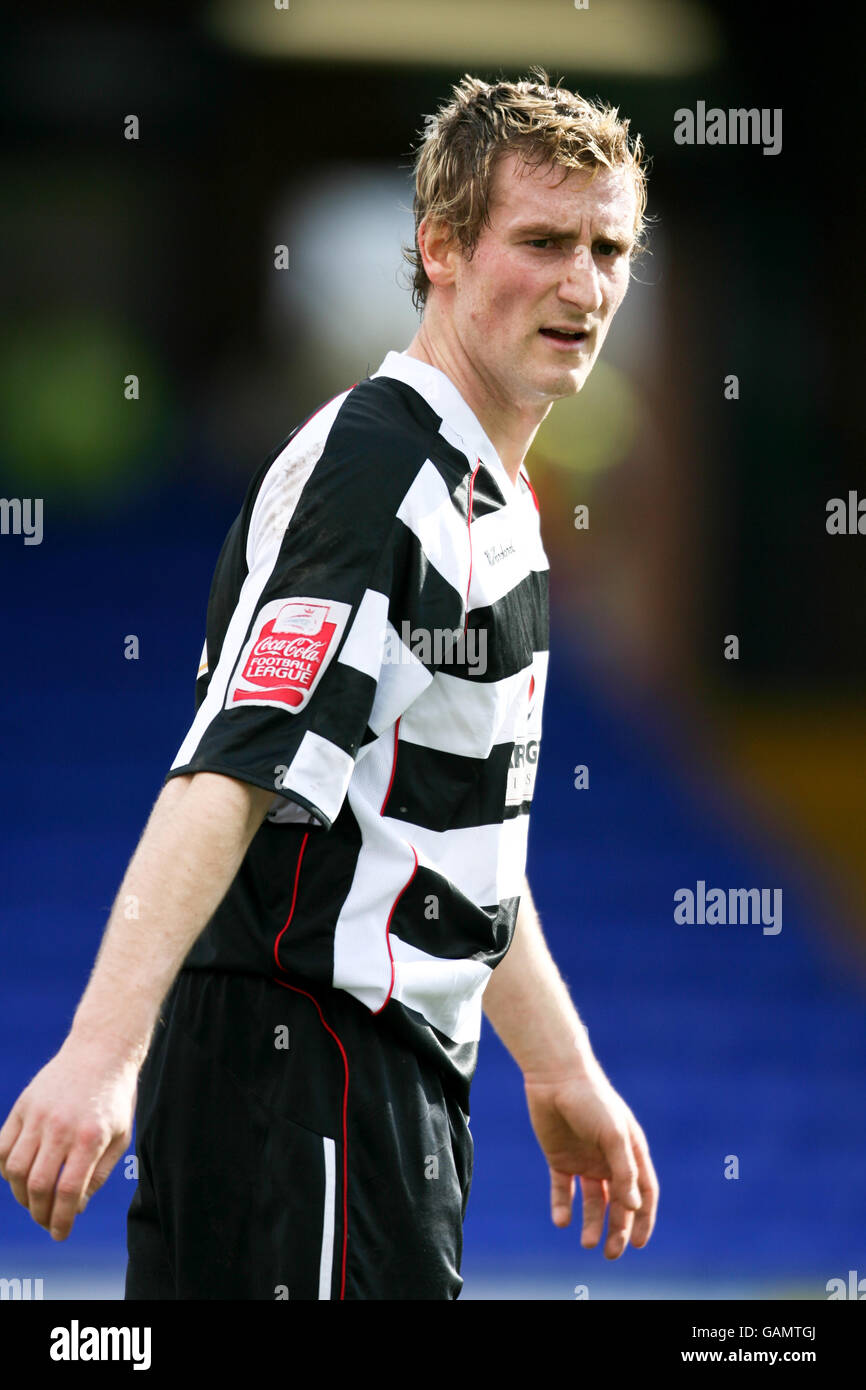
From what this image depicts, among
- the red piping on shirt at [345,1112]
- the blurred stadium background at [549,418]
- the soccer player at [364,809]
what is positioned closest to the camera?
the soccer player at [364,809]

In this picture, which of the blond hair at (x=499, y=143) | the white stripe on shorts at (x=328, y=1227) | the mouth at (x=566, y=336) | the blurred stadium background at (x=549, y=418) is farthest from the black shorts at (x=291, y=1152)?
the blurred stadium background at (x=549, y=418)

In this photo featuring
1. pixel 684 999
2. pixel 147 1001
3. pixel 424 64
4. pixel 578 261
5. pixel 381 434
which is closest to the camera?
pixel 147 1001

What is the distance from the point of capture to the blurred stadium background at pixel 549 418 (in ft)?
17.0

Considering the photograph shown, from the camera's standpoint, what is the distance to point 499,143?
5.26 ft

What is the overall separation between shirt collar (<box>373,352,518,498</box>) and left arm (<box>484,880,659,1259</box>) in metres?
0.48

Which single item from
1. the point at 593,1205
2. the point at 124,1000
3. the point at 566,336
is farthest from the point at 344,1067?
the point at 566,336

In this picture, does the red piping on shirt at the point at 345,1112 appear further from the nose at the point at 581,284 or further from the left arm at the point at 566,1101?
the nose at the point at 581,284

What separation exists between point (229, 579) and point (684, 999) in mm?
3282

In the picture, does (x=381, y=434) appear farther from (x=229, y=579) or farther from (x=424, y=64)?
(x=424, y=64)

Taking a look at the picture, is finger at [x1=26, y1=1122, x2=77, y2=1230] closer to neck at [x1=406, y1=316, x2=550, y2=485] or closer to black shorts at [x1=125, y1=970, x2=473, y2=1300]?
black shorts at [x1=125, y1=970, x2=473, y2=1300]

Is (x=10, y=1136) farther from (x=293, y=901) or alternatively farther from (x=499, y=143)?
(x=499, y=143)

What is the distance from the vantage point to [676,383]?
18.6ft

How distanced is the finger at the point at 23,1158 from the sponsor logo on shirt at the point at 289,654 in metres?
0.36
